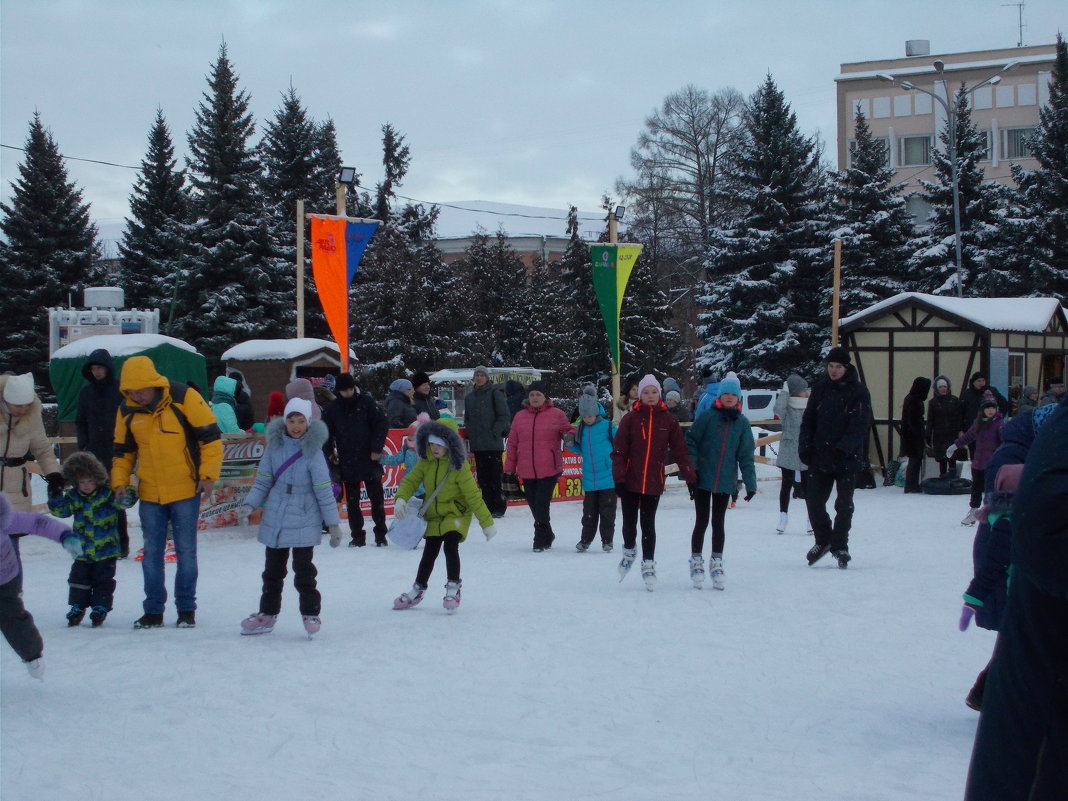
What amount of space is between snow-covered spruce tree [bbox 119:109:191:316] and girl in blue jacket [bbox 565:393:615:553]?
32.0 meters

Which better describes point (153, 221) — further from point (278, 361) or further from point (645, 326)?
point (278, 361)

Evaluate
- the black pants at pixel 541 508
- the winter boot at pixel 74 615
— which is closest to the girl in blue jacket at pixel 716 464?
the black pants at pixel 541 508

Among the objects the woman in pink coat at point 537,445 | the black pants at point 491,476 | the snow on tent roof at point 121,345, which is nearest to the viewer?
the woman in pink coat at point 537,445

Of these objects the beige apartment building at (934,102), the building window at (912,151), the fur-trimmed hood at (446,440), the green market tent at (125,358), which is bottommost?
the fur-trimmed hood at (446,440)

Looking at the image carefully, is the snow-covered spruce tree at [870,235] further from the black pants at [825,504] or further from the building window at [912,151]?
the black pants at [825,504]

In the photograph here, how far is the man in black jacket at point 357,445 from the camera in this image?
11.9 metres

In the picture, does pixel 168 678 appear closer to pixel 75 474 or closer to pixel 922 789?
pixel 75 474

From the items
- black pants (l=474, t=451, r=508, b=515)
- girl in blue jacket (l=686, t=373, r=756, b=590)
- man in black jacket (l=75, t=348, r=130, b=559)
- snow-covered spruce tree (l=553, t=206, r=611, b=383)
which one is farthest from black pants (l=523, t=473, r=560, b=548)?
snow-covered spruce tree (l=553, t=206, r=611, b=383)

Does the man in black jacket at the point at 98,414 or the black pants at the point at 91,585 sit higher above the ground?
the man in black jacket at the point at 98,414

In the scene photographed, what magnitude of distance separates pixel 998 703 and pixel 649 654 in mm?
4534

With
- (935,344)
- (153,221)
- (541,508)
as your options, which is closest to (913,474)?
(935,344)

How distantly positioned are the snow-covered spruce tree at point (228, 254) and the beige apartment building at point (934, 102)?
3794 cm

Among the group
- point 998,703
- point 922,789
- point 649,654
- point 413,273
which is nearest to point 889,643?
point 649,654

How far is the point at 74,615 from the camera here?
741 centimetres
